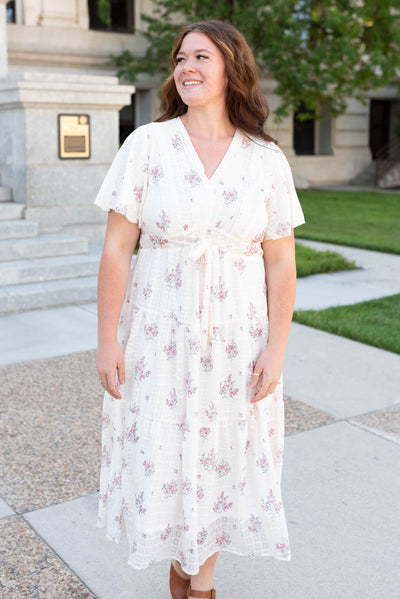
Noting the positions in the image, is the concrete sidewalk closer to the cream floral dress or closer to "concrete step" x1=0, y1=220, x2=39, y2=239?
the cream floral dress

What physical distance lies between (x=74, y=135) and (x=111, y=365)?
22.3 feet

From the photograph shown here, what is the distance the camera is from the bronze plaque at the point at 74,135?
864 cm

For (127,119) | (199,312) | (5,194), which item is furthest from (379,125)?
Result: (199,312)

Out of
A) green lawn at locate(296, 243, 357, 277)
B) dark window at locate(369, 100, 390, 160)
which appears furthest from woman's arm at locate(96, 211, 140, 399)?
dark window at locate(369, 100, 390, 160)

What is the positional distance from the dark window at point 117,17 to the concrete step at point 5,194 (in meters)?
14.2

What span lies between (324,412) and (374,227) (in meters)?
9.04

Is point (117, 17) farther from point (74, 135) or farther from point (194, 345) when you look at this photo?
point (194, 345)

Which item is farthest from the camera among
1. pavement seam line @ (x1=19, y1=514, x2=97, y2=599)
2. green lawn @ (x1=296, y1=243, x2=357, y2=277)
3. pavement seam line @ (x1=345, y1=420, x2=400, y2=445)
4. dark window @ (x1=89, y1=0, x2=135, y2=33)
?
dark window @ (x1=89, y1=0, x2=135, y2=33)

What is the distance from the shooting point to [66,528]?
3.22 m

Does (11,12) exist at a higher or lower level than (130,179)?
higher

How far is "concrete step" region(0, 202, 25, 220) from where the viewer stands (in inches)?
330

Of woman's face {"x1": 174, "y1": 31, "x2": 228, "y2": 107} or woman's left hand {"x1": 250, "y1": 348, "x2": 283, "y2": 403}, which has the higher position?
woman's face {"x1": 174, "y1": 31, "x2": 228, "y2": 107}

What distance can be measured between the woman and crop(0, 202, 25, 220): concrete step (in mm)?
6196

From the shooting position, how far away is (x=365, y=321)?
22.0 feet
